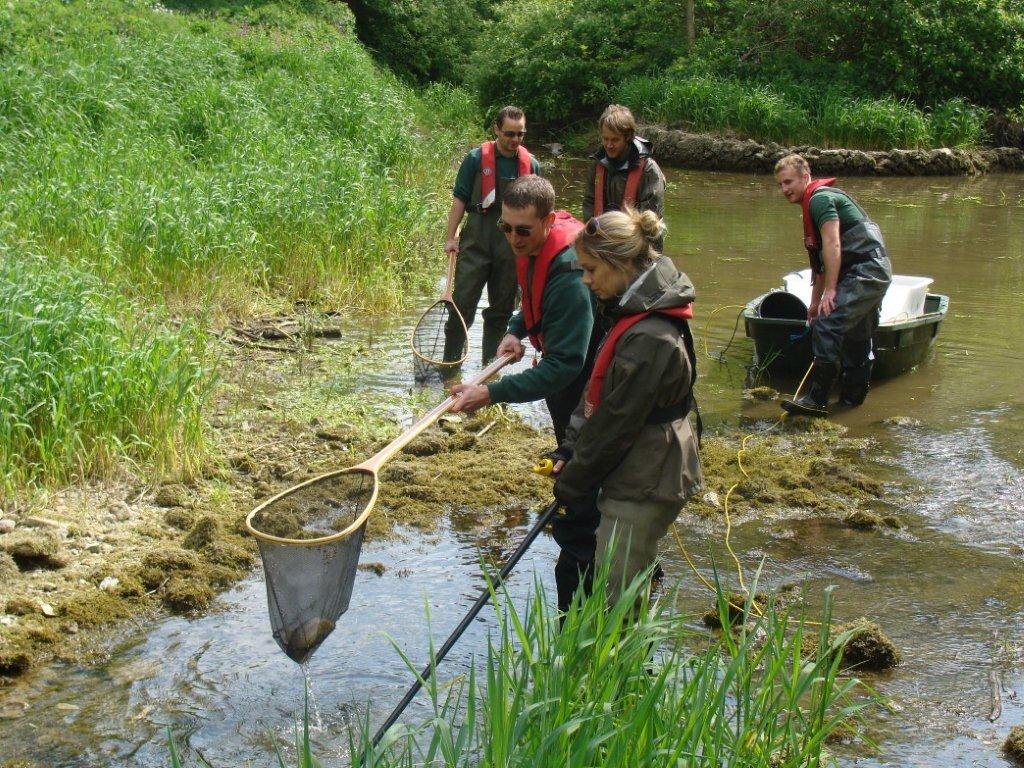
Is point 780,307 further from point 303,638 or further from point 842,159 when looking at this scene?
point 842,159

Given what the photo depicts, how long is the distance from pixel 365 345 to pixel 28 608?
15.5ft

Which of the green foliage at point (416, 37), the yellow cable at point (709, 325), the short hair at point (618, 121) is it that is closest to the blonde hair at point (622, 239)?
the short hair at point (618, 121)

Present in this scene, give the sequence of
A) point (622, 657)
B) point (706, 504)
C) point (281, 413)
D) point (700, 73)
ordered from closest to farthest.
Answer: point (622, 657)
point (706, 504)
point (281, 413)
point (700, 73)

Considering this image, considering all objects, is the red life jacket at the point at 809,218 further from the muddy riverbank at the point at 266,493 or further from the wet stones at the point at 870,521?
the wet stones at the point at 870,521

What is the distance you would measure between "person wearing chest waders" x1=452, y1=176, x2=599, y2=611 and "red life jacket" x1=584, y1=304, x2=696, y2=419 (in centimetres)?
41

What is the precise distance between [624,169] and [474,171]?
1.04m

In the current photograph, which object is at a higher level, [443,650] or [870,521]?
[443,650]

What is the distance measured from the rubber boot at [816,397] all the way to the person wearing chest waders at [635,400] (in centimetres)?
407

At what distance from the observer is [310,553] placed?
387 centimetres

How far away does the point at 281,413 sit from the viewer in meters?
7.52

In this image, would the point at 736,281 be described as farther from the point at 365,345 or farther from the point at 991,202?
the point at 991,202

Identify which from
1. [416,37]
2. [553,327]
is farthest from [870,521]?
[416,37]

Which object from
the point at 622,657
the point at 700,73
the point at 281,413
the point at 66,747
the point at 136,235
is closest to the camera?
the point at 622,657

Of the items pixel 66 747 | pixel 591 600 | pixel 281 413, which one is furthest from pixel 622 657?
pixel 281 413
